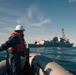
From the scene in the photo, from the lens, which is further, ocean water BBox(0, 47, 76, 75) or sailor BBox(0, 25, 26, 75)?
ocean water BBox(0, 47, 76, 75)

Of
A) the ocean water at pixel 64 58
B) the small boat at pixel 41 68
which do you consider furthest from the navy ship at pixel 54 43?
the small boat at pixel 41 68

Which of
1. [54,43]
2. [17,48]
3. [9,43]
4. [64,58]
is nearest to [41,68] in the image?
[17,48]

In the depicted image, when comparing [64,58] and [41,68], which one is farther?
[64,58]

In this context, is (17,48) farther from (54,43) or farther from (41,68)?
(54,43)

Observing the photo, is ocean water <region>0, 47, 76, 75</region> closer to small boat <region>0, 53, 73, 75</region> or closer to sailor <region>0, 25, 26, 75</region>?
small boat <region>0, 53, 73, 75</region>

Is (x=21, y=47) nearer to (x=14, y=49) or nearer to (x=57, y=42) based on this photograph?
(x=14, y=49)

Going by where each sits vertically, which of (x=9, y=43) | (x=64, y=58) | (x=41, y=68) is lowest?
(x=64, y=58)

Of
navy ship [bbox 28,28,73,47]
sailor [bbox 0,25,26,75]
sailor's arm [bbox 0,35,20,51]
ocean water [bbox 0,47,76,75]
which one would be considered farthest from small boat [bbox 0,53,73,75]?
navy ship [bbox 28,28,73,47]

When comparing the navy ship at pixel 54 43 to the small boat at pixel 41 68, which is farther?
the navy ship at pixel 54 43

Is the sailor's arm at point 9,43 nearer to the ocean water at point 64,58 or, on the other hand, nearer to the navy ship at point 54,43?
the ocean water at point 64,58

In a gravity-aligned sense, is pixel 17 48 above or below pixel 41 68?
above

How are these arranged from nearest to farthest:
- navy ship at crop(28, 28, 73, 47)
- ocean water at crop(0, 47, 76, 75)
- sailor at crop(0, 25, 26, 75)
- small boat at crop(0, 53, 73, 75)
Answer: small boat at crop(0, 53, 73, 75) → sailor at crop(0, 25, 26, 75) → ocean water at crop(0, 47, 76, 75) → navy ship at crop(28, 28, 73, 47)

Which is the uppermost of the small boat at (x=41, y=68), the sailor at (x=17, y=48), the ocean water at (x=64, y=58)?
the sailor at (x=17, y=48)

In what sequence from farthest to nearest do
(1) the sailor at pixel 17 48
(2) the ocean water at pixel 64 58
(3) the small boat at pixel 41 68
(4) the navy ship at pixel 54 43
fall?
(4) the navy ship at pixel 54 43
(2) the ocean water at pixel 64 58
(1) the sailor at pixel 17 48
(3) the small boat at pixel 41 68
